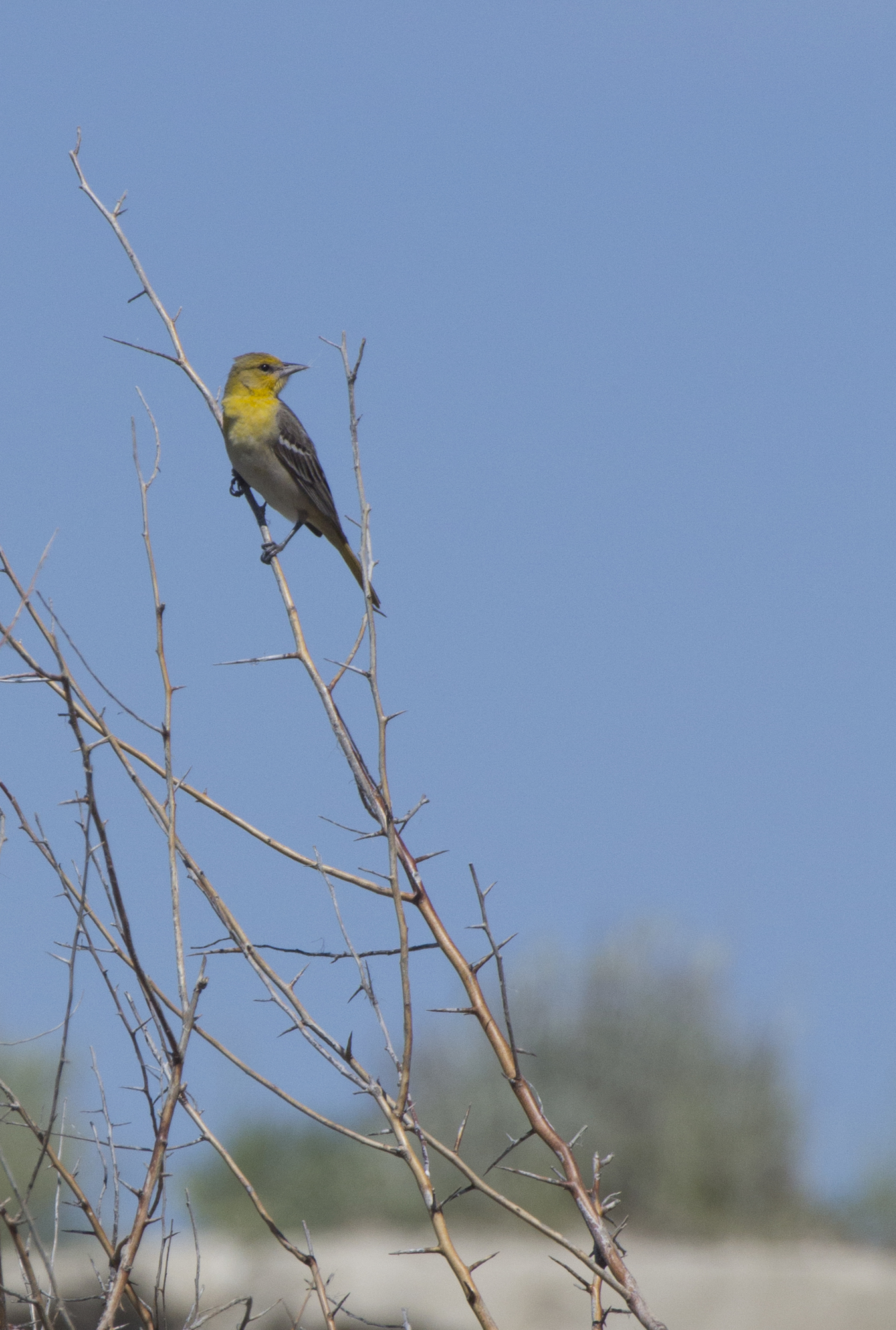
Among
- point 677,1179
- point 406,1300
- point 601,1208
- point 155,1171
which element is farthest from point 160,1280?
point 677,1179

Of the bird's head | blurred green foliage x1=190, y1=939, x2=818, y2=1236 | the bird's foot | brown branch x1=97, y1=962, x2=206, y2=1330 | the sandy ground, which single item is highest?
blurred green foliage x1=190, y1=939, x2=818, y2=1236

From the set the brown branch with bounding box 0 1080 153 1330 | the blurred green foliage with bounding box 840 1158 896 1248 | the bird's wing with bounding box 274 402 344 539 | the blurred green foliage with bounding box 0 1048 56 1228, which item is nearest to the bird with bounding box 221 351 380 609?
the bird's wing with bounding box 274 402 344 539

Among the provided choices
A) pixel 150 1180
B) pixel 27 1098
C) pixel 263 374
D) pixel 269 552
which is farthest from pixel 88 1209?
pixel 27 1098

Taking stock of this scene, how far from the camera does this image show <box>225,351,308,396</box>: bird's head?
24.2ft

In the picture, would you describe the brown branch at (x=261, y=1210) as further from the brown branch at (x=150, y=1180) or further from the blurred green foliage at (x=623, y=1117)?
the blurred green foliage at (x=623, y=1117)

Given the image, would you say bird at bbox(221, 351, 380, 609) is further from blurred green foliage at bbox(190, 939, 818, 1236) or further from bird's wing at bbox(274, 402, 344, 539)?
blurred green foliage at bbox(190, 939, 818, 1236)

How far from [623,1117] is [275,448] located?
1480cm

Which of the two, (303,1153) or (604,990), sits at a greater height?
(604,990)

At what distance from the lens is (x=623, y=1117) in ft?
64.5

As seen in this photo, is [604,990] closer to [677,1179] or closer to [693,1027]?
[693,1027]

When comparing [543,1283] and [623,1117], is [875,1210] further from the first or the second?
[543,1283]

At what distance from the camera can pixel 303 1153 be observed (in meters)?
20.7

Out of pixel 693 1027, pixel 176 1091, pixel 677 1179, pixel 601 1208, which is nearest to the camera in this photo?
pixel 176 1091

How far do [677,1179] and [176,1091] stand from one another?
1801 centimetres
